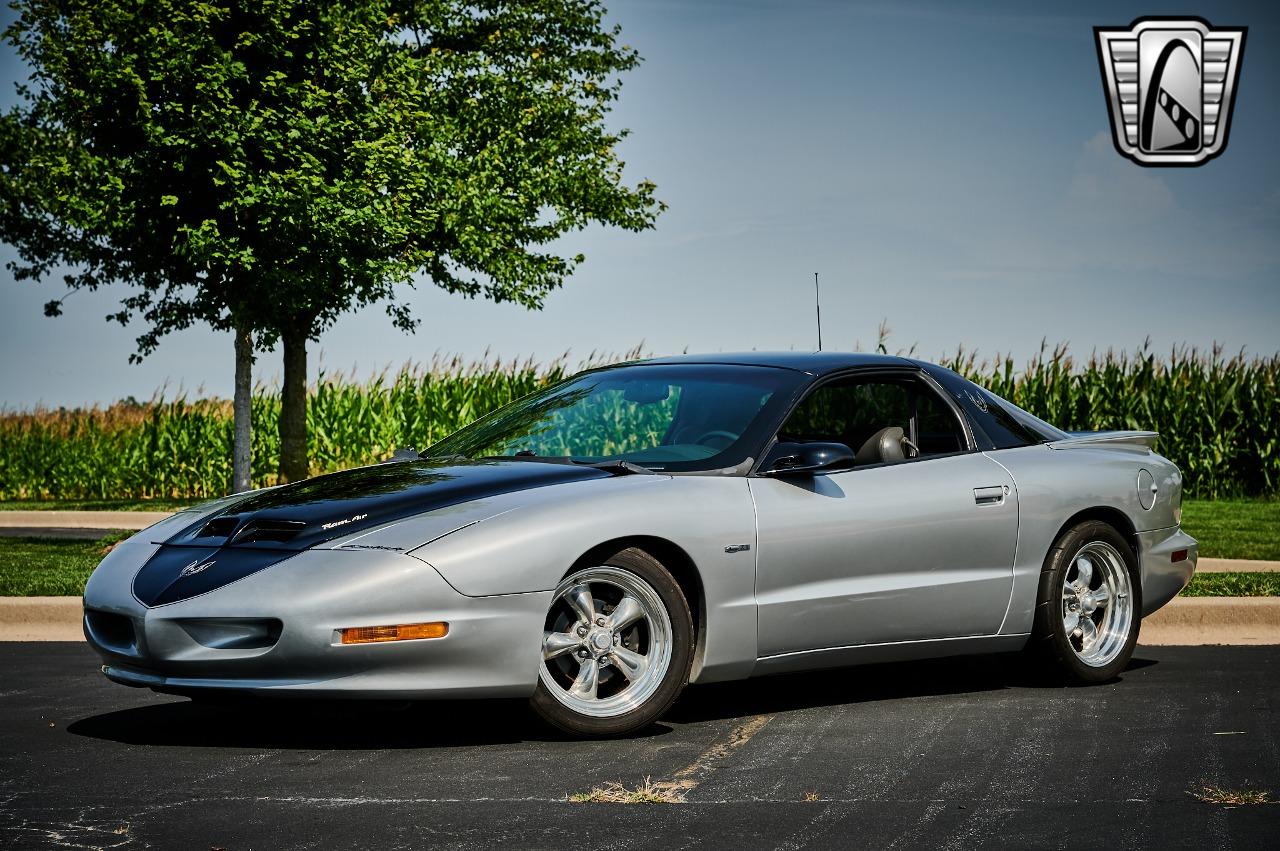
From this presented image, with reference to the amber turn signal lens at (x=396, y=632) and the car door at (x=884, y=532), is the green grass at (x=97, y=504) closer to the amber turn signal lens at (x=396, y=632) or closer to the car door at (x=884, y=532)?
the car door at (x=884, y=532)

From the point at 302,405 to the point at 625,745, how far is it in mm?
20267

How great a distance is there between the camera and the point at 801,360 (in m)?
7.43

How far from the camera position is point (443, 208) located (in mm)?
19766

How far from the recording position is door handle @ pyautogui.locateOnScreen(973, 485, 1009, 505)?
7281 millimetres

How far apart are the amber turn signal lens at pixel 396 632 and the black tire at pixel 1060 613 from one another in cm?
312

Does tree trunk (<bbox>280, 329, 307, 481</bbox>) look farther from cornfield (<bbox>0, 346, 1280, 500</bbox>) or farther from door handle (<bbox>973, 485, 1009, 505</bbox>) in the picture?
door handle (<bbox>973, 485, 1009, 505</bbox>)

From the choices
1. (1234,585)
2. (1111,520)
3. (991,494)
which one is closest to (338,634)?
(991,494)

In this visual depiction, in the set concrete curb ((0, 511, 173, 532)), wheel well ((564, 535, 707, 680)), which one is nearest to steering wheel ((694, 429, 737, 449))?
wheel well ((564, 535, 707, 680))

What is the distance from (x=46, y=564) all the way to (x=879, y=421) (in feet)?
29.4

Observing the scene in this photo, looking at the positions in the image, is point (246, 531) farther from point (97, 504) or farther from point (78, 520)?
point (97, 504)

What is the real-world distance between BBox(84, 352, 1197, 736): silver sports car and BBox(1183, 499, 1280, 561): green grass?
7.32 meters

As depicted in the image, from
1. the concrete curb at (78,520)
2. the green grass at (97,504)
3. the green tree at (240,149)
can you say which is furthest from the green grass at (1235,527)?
the green grass at (97,504)

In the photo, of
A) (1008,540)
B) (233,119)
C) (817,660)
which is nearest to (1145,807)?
(817,660)

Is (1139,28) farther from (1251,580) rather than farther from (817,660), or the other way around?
(817,660)
